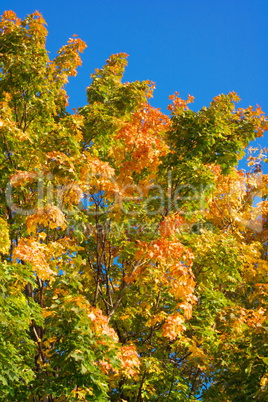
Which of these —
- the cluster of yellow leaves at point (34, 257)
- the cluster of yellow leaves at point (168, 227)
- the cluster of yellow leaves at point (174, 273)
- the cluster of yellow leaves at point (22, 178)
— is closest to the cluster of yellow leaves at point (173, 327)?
the cluster of yellow leaves at point (174, 273)

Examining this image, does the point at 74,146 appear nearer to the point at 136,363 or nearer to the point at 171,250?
the point at 171,250

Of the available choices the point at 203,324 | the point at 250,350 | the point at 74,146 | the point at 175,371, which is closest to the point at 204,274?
the point at 203,324

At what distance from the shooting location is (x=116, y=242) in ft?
35.9

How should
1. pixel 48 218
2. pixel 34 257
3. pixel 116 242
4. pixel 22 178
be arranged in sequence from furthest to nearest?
pixel 116 242
pixel 22 178
pixel 48 218
pixel 34 257

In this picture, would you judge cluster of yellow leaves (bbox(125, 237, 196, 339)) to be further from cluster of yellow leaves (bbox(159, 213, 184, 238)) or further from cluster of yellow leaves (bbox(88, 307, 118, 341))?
cluster of yellow leaves (bbox(88, 307, 118, 341))

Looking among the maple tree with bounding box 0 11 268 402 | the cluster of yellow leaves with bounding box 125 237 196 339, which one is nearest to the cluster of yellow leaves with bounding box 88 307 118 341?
the maple tree with bounding box 0 11 268 402

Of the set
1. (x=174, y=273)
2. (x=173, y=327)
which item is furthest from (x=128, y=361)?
(x=174, y=273)

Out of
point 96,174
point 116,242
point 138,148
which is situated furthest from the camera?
point 116,242

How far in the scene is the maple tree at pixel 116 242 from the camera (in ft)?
24.6

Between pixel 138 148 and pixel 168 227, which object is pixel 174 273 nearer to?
pixel 168 227

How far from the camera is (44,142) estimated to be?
418 inches

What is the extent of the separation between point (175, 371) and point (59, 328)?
439cm

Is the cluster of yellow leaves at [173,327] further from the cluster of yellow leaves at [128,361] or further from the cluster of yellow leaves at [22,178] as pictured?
the cluster of yellow leaves at [22,178]

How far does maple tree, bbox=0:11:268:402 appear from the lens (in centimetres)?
749
